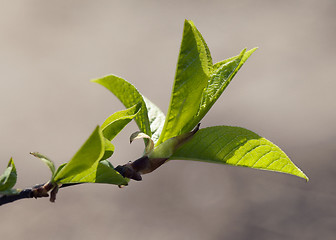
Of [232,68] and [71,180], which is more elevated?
[232,68]

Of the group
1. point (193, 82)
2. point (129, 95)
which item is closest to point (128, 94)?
point (129, 95)

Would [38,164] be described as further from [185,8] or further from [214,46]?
[185,8]

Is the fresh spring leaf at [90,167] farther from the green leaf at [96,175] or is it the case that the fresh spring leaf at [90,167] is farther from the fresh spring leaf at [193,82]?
the fresh spring leaf at [193,82]

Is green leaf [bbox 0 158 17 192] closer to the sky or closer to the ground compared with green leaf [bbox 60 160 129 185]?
closer to the ground

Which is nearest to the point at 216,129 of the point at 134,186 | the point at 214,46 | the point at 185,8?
the point at 134,186

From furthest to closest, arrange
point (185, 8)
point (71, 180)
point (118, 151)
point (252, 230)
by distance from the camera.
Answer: point (185, 8) → point (118, 151) → point (252, 230) → point (71, 180)

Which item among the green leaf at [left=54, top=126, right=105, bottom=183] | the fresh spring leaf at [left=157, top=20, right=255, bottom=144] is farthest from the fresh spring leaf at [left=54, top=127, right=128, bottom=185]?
the fresh spring leaf at [left=157, top=20, right=255, bottom=144]

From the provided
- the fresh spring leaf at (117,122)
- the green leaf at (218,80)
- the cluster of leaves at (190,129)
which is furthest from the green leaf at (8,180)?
the green leaf at (218,80)

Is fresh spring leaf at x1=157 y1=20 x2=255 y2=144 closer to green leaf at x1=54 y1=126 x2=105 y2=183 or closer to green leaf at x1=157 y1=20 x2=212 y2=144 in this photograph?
green leaf at x1=157 y1=20 x2=212 y2=144
